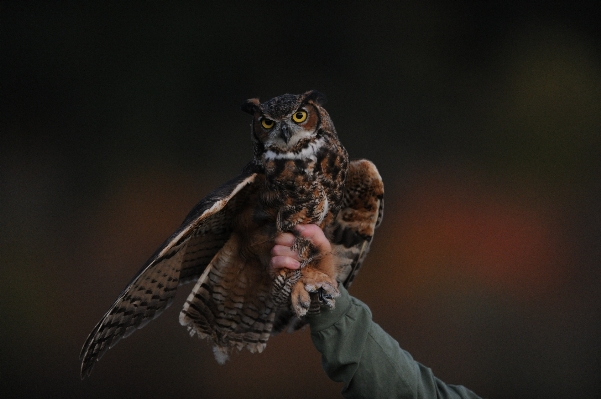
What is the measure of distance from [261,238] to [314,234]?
0.17 m

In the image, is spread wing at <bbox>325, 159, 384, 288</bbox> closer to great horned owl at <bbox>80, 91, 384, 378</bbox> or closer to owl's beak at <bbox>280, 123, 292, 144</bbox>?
great horned owl at <bbox>80, 91, 384, 378</bbox>

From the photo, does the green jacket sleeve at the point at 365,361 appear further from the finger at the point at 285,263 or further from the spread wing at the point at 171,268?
the spread wing at the point at 171,268

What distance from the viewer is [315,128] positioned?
164cm

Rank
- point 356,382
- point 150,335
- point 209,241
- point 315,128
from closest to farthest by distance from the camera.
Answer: point 356,382
point 315,128
point 209,241
point 150,335

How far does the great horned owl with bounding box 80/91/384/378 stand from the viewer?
1.51 m

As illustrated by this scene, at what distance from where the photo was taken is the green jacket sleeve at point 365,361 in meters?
1.32

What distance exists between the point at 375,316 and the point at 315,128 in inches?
67.2

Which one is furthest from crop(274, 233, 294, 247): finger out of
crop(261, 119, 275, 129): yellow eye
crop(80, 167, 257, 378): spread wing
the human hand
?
crop(261, 119, 275, 129): yellow eye

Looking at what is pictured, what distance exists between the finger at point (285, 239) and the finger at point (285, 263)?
4 cm

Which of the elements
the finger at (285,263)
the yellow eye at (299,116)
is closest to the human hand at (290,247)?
the finger at (285,263)

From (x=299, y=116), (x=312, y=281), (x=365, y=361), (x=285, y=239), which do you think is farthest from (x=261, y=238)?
(x=365, y=361)

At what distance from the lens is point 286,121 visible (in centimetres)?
159

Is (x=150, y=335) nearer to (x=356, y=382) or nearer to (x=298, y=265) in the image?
(x=298, y=265)

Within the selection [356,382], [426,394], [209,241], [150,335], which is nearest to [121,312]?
[209,241]
